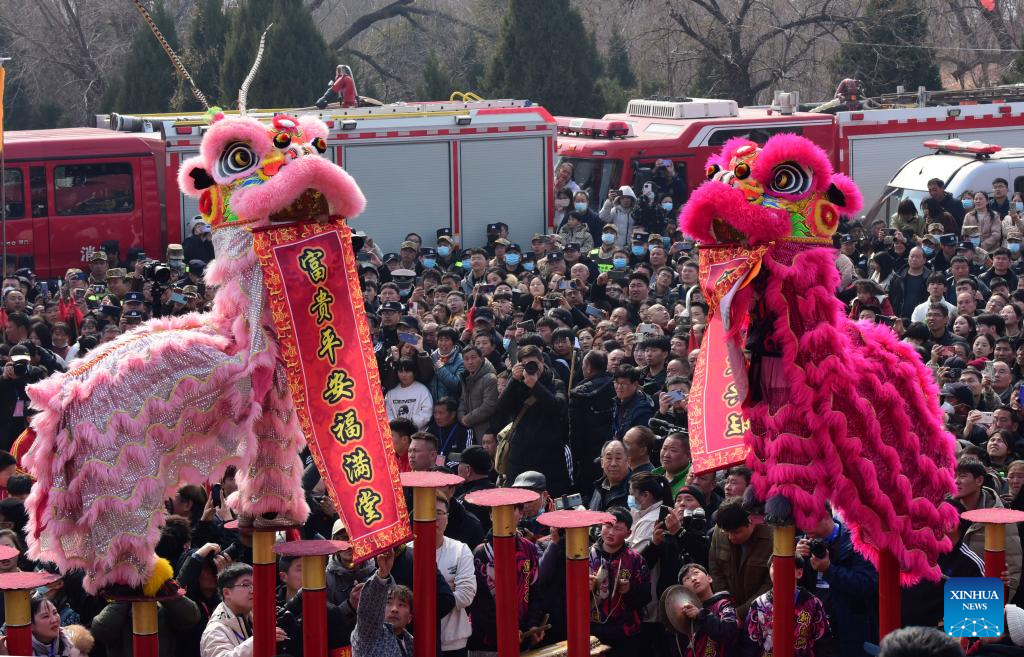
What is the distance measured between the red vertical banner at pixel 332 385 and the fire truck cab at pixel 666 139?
46.7 ft

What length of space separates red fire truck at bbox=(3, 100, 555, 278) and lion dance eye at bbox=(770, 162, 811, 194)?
11535 millimetres

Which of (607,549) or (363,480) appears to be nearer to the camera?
(363,480)

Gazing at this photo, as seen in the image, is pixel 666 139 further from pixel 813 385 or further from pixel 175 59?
pixel 813 385

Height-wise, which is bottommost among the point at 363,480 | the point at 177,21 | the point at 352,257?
the point at 363,480

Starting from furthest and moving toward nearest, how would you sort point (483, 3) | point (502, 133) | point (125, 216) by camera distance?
point (483, 3)
point (502, 133)
point (125, 216)

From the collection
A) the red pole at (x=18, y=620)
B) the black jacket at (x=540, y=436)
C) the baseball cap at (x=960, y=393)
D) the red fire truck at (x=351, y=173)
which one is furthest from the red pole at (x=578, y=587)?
the red fire truck at (x=351, y=173)

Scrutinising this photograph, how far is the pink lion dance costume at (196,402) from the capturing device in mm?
6891

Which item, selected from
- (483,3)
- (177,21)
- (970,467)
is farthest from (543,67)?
(970,467)

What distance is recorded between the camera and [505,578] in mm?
7340

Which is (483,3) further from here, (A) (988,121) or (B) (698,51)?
(A) (988,121)

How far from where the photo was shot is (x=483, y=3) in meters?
38.9

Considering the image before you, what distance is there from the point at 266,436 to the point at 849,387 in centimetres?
257

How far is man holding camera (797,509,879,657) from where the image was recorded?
7.86 meters

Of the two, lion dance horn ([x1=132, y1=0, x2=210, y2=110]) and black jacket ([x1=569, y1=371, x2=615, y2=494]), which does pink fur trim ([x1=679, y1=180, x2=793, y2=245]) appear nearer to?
lion dance horn ([x1=132, y1=0, x2=210, y2=110])
